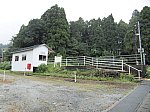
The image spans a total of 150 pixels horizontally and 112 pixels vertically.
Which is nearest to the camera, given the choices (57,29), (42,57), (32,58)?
(32,58)

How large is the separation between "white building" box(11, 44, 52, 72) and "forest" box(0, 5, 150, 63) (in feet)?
28.8

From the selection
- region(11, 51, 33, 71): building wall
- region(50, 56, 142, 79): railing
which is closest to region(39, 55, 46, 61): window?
region(11, 51, 33, 71): building wall

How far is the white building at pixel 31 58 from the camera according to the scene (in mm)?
27453

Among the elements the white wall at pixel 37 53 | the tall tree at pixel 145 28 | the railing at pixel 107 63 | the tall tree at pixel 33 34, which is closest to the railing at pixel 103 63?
the railing at pixel 107 63

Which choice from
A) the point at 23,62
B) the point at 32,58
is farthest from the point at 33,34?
the point at 32,58

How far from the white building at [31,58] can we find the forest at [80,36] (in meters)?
8.78

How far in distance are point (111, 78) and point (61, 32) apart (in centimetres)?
2648

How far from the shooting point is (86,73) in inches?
741

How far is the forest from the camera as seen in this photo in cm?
3762

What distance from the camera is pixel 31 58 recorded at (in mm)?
27594

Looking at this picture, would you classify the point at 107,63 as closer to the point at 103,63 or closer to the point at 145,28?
the point at 103,63

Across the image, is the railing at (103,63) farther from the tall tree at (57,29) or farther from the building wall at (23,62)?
the tall tree at (57,29)

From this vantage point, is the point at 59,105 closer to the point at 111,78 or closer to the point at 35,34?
the point at 111,78

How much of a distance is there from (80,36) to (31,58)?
2630cm
